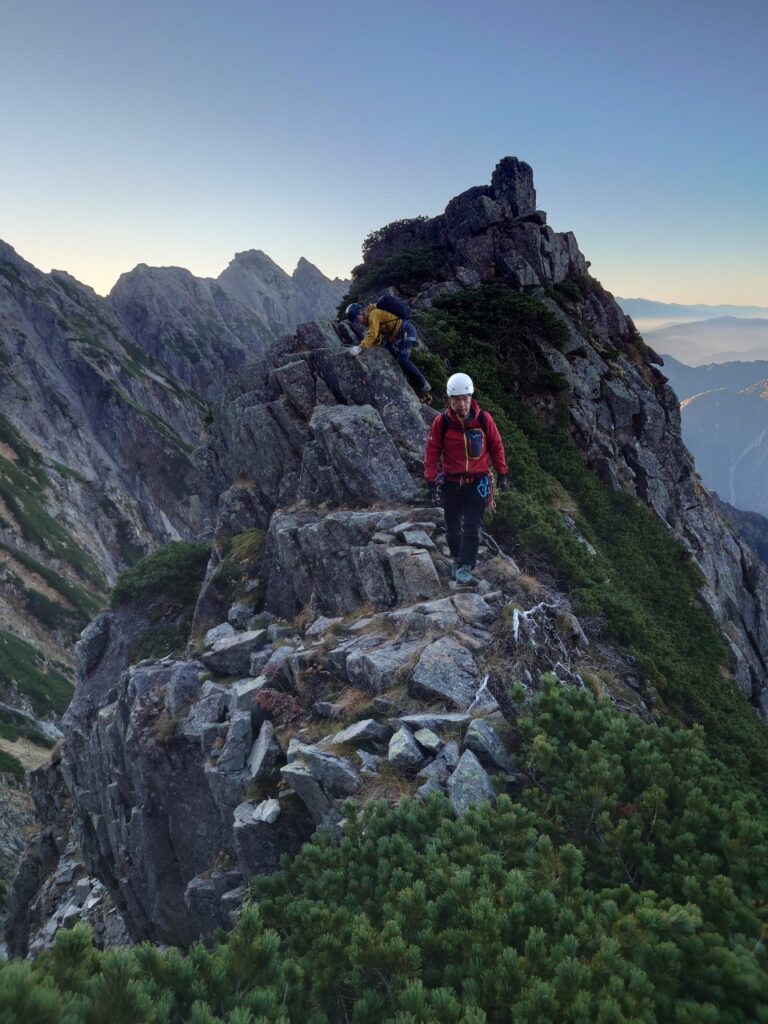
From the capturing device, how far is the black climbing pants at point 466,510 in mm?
11375

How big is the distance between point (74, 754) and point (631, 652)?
19.0 m

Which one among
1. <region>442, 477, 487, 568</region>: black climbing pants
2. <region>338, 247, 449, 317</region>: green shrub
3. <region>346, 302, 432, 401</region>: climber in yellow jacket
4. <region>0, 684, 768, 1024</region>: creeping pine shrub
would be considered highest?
<region>338, 247, 449, 317</region>: green shrub

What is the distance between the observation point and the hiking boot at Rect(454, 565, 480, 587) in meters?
11.6

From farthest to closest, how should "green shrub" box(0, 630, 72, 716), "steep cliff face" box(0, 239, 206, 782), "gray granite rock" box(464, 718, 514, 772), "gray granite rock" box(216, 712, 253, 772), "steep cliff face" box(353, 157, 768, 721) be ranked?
"steep cliff face" box(0, 239, 206, 782) → "green shrub" box(0, 630, 72, 716) → "steep cliff face" box(353, 157, 768, 721) → "gray granite rock" box(216, 712, 253, 772) → "gray granite rock" box(464, 718, 514, 772)

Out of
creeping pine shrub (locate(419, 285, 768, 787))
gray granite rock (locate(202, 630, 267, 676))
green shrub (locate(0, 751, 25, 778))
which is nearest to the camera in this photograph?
creeping pine shrub (locate(419, 285, 768, 787))

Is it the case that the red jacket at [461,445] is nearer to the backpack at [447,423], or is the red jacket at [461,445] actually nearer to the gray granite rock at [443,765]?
the backpack at [447,423]

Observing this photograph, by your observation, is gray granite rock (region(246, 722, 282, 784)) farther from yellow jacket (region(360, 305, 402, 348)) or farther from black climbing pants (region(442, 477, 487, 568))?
yellow jacket (region(360, 305, 402, 348))

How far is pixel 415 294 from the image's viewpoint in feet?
111

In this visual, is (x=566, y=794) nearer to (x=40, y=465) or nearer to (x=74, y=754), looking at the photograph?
(x=74, y=754)

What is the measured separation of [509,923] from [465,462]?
7.84 m

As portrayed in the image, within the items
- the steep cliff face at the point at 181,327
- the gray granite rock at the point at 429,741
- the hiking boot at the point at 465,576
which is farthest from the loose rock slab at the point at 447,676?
the steep cliff face at the point at 181,327

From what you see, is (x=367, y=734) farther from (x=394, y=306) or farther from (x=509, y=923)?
(x=394, y=306)

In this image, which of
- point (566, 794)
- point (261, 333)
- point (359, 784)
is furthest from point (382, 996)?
point (261, 333)

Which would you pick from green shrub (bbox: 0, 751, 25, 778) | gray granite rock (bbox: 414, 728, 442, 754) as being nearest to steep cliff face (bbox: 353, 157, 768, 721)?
gray granite rock (bbox: 414, 728, 442, 754)
